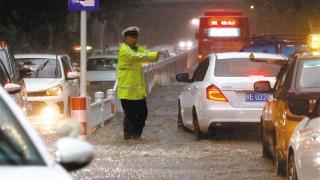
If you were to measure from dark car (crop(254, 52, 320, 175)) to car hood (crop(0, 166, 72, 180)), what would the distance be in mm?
5340

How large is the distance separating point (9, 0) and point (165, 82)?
6669 millimetres

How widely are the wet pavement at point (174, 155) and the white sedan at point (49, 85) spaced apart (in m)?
1.21

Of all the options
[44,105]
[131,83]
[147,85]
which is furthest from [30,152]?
[147,85]

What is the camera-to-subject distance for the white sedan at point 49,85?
19062 millimetres

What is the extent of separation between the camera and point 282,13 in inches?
1983

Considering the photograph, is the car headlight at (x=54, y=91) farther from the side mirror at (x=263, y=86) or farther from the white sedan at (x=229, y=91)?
the side mirror at (x=263, y=86)

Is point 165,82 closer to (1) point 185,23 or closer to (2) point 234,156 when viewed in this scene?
(2) point 234,156

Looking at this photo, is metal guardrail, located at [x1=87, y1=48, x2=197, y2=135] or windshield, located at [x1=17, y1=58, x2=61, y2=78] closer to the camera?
metal guardrail, located at [x1=87, y1=48, x2=197, y2=135]

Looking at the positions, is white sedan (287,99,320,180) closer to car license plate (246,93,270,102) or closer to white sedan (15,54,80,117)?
car license plate (246,93,270,102)

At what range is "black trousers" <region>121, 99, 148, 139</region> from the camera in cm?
1519

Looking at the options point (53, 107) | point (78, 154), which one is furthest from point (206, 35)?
point (78, 154)

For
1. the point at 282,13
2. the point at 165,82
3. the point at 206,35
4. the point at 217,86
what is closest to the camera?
the point at 217,86

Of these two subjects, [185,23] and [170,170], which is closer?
[170,170]

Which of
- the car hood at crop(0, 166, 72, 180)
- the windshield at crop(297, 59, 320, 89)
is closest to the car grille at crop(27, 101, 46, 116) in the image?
the windshield at crop(297, 59, 320, 89)
